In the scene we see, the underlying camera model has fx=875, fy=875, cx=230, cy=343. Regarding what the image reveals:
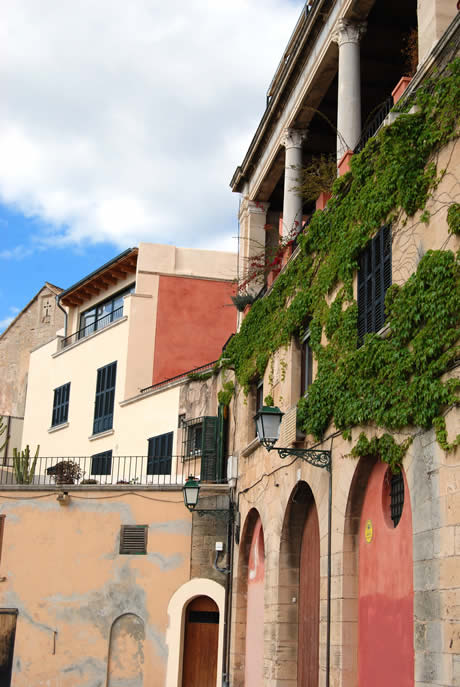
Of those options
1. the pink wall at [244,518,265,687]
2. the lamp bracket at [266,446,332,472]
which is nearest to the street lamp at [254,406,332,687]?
the lamp bracket at [266,446,332,472]

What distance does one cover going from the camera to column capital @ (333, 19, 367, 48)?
1496 centimetres

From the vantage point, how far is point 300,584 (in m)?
13.9

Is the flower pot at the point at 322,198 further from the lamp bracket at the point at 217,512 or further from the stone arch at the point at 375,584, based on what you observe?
the lamp bracket at the point at 217,512

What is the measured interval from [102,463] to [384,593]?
A: 59.2ft

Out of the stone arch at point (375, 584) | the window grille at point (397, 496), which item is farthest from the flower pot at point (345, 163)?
the window grille at point (397, 496)

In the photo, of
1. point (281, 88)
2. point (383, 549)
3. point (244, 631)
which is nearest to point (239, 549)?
point (244, 631)

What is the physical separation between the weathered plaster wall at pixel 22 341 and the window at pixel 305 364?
25.2m

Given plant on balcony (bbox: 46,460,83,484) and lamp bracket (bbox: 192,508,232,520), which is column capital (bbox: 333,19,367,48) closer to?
lamp bracket (bbox: 192,508,232,520)

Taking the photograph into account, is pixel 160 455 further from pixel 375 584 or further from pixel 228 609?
pixel 375 584

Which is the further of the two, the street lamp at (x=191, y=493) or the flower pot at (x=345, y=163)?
the street lamp at (x=191, y=493)

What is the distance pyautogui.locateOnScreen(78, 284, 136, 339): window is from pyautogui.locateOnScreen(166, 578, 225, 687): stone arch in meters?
12.9

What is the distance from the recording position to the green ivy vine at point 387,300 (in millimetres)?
8805

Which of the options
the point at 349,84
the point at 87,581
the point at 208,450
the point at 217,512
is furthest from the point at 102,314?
the point at 349,84

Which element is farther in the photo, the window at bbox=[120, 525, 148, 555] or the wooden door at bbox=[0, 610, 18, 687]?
the window at bbox=[120, 525, 148, 555]
